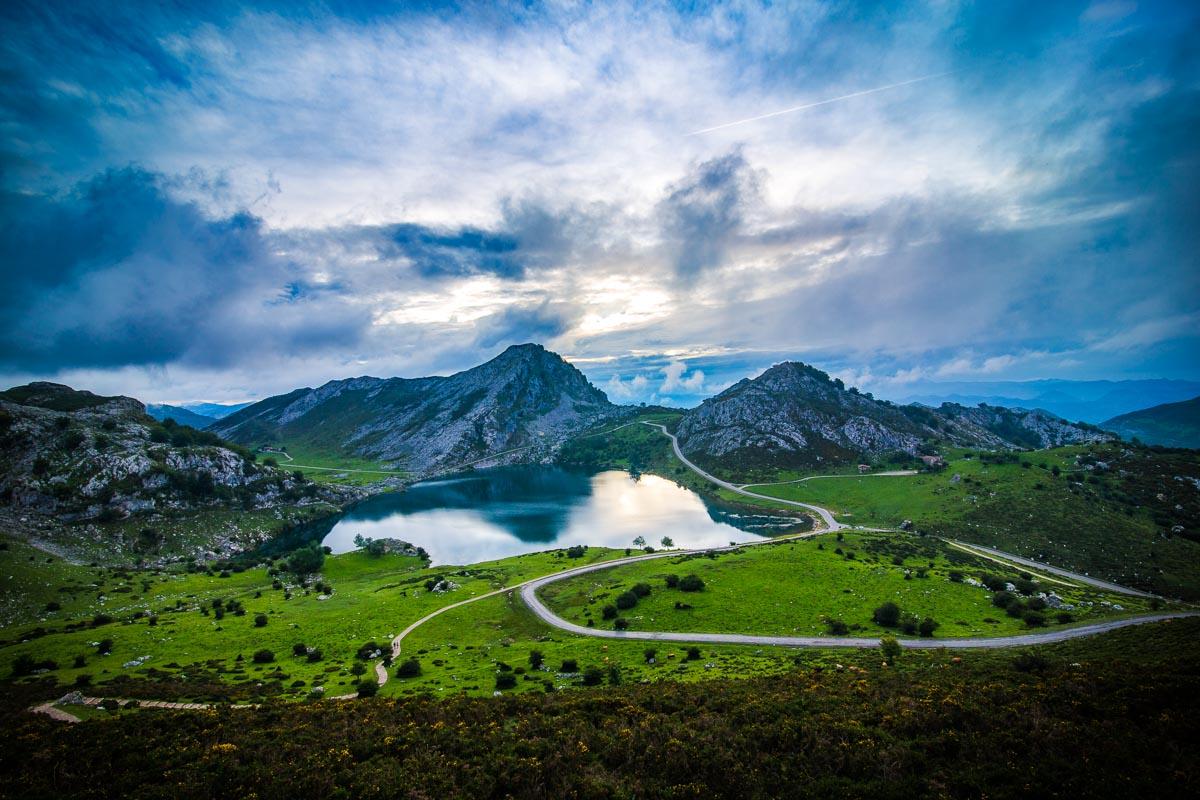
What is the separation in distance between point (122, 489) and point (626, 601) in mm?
148844

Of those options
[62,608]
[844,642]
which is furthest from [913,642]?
[62,608]

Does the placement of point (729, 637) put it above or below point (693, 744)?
below

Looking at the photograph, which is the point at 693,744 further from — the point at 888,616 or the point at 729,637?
the point at 888,616

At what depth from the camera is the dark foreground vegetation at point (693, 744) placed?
1798 centimetres

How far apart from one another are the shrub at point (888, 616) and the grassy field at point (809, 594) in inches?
32.5

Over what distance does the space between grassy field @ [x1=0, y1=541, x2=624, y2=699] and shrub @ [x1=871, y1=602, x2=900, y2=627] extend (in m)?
56.6

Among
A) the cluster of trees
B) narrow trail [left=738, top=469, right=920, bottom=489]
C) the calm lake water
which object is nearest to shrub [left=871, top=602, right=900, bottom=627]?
the cluster of trees

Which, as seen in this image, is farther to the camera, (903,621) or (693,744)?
(903,621)

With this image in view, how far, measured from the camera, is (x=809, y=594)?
66125mm

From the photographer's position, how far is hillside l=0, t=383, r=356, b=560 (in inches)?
4304

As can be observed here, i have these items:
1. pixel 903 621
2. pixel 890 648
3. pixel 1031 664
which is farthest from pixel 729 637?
pixel 1031 664

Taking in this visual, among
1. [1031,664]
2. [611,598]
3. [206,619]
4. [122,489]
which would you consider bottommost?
[206,619]

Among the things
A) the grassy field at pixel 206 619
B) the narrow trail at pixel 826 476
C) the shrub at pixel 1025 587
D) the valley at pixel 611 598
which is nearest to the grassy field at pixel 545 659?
the valley at pixel 611 598

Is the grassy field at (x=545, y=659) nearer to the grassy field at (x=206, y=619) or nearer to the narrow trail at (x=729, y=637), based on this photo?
the narrow trail at (x=729, y=637)
